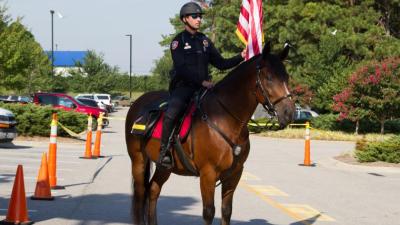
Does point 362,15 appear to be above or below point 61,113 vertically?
above

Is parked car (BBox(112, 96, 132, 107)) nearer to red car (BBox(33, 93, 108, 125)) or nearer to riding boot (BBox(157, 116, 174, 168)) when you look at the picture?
red car (BBox(33, 93, 108, 125))

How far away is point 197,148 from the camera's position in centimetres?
725

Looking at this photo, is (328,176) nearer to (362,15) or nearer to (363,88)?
(363,88)

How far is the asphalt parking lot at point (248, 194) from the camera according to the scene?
991 centimetres

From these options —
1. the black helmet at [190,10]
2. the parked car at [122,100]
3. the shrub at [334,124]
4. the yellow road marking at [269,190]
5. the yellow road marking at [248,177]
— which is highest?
the black helmet at [190,10]

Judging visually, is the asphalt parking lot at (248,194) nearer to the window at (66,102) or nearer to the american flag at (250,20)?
the american flag at (250,20)

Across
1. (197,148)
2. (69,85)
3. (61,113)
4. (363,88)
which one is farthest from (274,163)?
(69,85)

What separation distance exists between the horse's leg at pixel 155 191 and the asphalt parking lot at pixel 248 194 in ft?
2.61

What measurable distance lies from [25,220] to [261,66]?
12.4ft

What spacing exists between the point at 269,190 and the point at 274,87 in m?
7.37

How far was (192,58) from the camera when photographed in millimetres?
7523

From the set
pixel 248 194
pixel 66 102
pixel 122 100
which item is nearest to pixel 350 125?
pixel 66 102

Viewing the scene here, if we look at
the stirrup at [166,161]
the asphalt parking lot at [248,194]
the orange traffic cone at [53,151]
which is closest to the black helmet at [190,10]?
the stirrup at [166,161]

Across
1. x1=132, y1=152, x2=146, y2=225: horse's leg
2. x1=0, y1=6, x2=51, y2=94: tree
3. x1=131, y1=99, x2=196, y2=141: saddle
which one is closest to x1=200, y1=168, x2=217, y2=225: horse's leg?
x1=131, y1=99, x2=196, y2=141: saddle
